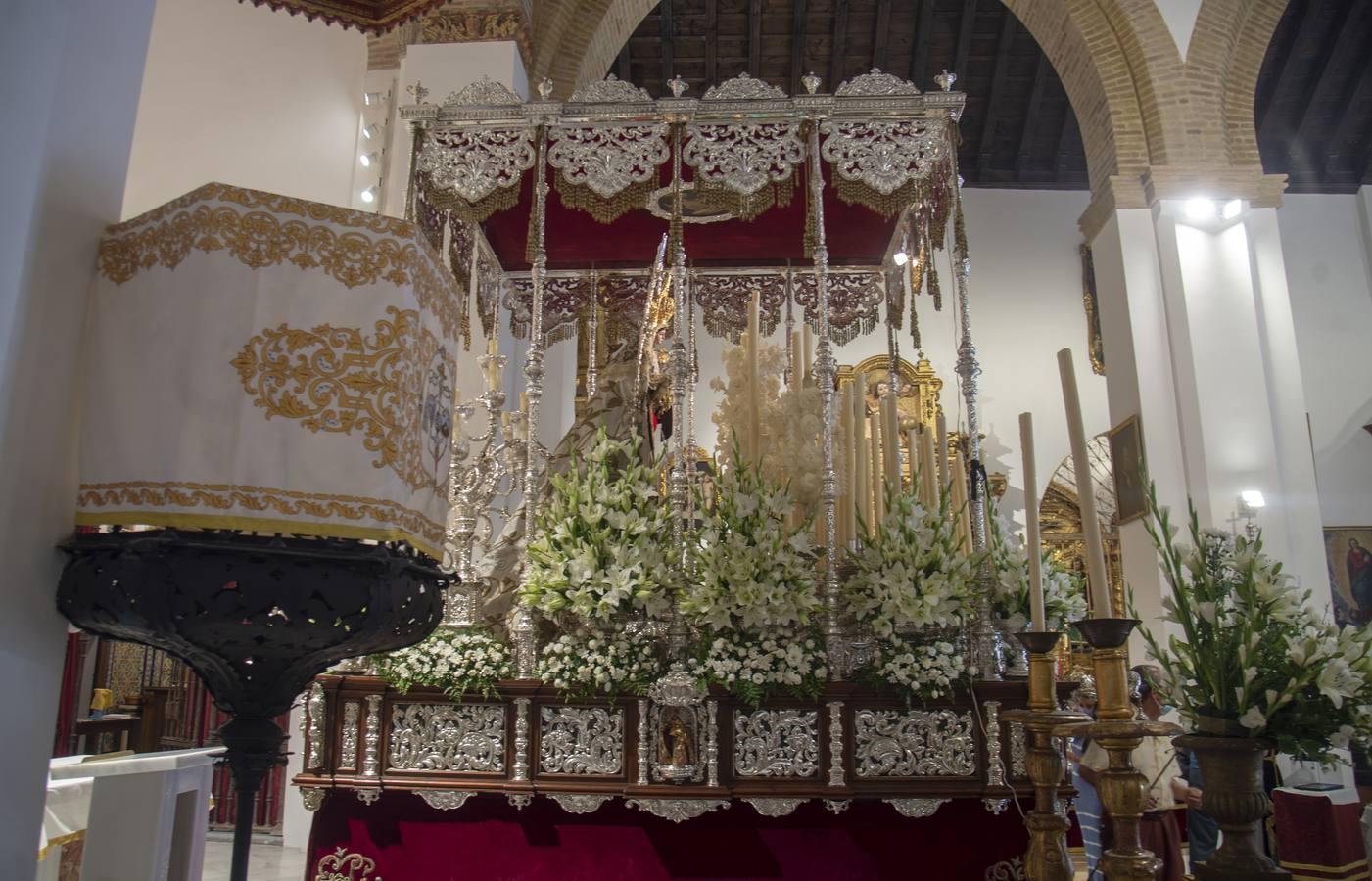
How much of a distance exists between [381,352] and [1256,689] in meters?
1.79

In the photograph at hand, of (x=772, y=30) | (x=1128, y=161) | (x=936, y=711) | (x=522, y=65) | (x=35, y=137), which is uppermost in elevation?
(x=772, y=30)

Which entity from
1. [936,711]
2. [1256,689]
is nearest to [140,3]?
[1256,689]

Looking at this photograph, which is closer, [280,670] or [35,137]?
[35,137]

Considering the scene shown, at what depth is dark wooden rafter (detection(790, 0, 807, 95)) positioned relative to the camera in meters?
11.8

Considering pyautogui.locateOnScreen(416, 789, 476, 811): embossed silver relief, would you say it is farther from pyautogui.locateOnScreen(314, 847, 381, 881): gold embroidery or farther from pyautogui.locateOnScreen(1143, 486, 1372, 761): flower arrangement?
pyautogui.locateOnScreen(1143, 486, 1372, 761): flower arrangement

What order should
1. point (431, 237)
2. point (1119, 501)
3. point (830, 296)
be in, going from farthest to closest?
point (1119, 501)
point (830, 296)
point (431, 237)

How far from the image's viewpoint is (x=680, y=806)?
3830mm

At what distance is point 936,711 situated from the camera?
393 cm

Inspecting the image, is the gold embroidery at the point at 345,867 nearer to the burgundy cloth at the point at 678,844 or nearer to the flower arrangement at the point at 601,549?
the burgundy cloth at the point at 678,844

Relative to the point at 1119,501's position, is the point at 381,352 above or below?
below

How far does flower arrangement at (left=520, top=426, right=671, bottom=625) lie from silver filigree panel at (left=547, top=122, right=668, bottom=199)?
1602mm

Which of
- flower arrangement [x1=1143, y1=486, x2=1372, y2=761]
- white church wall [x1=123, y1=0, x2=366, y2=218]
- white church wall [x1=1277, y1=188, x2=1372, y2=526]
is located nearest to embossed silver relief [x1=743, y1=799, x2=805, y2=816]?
flower arrangement [x1=1143, y1=486, x2=1372, y2=761]

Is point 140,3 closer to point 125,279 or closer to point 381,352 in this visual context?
point 125,279

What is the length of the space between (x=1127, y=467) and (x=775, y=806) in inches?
241
